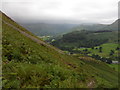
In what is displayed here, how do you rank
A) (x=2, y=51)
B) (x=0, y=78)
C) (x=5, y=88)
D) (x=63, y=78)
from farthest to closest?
(x=2, y=51), (x=63, y=78), (x=0, y=78), (x=5, y=88)

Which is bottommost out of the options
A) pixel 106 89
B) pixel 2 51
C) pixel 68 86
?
pixel 106 89

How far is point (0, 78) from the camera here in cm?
746

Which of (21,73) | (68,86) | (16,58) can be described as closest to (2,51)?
(16,58)

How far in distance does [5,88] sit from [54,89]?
2.78 m

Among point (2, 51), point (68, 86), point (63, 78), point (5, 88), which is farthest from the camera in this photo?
point (2, 51)

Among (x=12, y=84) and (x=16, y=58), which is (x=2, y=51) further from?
(x=12, y=84)

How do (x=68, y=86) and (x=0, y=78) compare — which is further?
(x=68, y=86)

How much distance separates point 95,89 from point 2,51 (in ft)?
29.5

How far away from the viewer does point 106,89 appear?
11164mm

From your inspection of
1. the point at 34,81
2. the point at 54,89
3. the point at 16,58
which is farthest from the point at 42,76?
the point at 16,58

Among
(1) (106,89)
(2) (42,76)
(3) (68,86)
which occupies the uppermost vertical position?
(2) (42,76)

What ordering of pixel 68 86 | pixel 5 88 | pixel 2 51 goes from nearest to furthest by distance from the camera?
pixel 5 88
pixel 68 86
pixel 2 51

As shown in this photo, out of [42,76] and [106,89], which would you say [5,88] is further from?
[106,89]

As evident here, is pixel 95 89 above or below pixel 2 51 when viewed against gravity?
below
